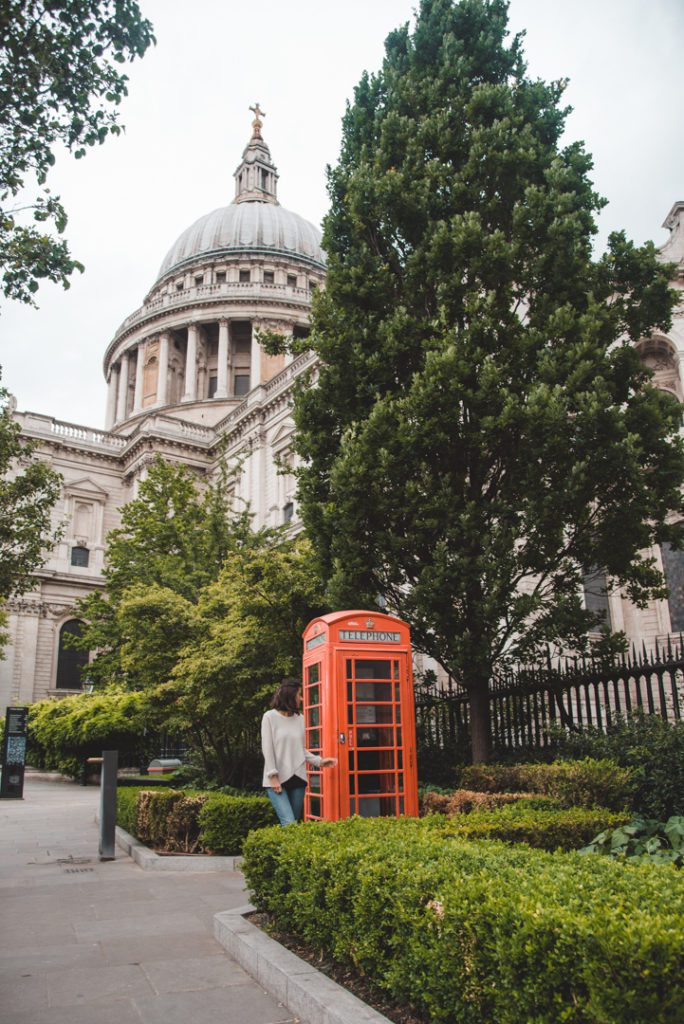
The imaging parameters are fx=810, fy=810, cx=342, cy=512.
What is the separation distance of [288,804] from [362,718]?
1.84 m

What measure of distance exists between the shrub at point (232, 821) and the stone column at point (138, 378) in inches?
2293

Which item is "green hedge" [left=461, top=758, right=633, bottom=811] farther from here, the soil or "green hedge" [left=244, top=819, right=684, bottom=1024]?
the soil

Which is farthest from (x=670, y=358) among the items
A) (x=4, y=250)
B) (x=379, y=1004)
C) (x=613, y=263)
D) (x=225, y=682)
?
(x=379, y=1004)

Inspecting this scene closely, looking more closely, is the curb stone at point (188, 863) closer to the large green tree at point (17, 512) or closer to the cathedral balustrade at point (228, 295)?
the large green tree at point (17, 512)

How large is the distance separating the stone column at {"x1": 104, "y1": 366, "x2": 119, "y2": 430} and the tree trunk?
62448 millimetres

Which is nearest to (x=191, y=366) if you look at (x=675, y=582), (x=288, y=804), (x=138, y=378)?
(x=138, y=378)

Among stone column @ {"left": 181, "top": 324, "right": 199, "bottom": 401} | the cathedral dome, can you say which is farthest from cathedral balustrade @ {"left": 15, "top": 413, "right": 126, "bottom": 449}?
the cathedral dome

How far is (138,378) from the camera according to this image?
219ft

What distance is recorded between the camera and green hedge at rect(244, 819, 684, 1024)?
3016 millimetres

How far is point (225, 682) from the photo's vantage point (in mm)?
14086

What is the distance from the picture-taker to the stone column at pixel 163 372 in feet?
208

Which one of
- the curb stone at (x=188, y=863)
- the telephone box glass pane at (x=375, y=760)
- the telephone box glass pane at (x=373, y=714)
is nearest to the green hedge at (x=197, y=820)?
the curb stone at (x=188, y=863)

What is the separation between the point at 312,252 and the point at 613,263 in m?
64.5

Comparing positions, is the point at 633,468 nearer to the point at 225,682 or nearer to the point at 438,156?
the point at 438,156
